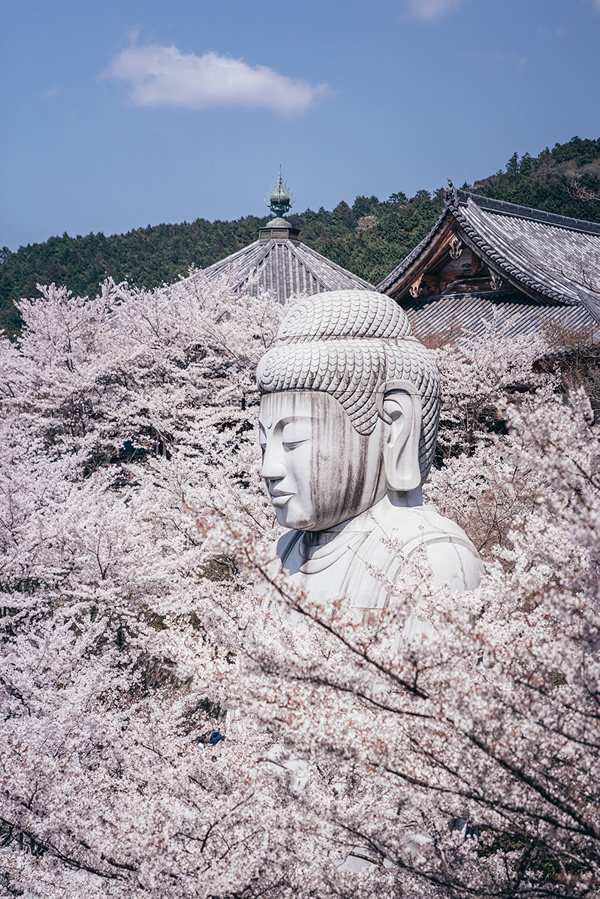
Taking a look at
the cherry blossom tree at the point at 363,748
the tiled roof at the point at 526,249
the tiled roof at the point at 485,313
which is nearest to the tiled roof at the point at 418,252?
the tiled roof at the point at 526,249

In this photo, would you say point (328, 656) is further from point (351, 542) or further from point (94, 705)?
point (94, 705)

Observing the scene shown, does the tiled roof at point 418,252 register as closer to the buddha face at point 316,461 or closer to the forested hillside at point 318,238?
the forested hillside at point 318,238

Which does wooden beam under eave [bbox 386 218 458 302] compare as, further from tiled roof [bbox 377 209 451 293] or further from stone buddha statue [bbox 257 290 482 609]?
stone buddha statue [bbox 257 290 482 609]

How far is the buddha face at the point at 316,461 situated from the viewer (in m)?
4.13

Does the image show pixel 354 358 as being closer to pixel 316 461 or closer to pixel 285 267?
pixel 316 461

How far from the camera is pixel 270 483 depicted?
4.26 metres

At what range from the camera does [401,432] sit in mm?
4238

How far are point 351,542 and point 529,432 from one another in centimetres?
196

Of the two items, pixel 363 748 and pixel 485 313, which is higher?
pixel 485 313

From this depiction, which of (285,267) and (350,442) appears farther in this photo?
(285,267)

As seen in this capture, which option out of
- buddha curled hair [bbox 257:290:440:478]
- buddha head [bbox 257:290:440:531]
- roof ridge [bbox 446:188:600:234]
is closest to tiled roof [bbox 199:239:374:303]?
roof ridge [bbox 446:188:600:234]

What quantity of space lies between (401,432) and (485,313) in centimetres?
1562

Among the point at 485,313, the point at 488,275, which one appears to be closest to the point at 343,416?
the point at 485,313

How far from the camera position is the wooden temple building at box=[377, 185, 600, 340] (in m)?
17.3
